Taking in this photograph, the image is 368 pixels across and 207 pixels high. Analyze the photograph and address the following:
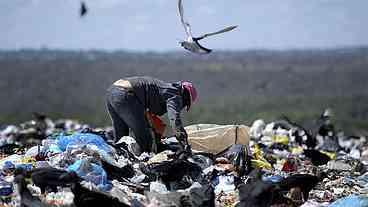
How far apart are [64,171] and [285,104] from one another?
50399 mm

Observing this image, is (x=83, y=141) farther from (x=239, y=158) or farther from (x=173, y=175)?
(x=239, y=158)

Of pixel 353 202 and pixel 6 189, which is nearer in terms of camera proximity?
pixel 353 202

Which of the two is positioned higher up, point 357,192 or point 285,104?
point 357,192

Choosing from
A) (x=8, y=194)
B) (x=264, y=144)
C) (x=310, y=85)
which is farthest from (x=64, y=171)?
(x=310, y=85)

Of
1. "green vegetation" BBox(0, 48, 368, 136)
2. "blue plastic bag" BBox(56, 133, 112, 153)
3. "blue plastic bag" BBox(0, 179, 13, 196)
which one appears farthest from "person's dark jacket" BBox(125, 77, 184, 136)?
"green vegetation" BBox(0, 48, 368, 136)

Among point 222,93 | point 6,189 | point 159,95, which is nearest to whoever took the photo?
point 6,189

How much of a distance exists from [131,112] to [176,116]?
21.9 inches

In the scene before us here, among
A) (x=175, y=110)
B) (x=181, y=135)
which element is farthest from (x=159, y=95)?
(x=181, y=135)

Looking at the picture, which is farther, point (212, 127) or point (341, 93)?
point (341, 93)

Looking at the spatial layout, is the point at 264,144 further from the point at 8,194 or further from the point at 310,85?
the point at 310,85

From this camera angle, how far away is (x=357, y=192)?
6.88 metres

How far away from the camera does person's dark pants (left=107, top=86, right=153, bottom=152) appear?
7.15m

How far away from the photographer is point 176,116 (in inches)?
272

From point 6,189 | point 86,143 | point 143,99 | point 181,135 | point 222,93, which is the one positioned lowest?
point 222,93
